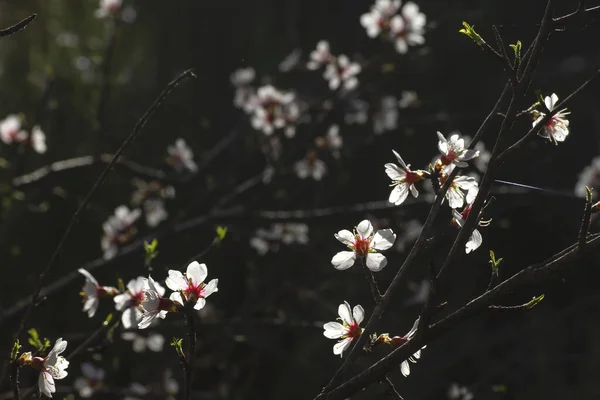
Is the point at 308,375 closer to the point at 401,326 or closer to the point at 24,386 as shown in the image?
the point at 401,326

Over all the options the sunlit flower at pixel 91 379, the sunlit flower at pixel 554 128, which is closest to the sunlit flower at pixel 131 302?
the sunlit flower at pixel 554 128

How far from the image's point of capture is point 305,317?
4156 millimetres

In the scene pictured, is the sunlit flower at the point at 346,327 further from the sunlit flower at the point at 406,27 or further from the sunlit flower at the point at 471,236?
the sunlit flower at the point at 406,27

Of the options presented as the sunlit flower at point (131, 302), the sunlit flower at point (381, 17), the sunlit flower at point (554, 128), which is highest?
the sunlit flower at point (554, 128)

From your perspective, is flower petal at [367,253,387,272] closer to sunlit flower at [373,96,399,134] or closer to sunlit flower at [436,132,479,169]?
sunlit flower at [436,132,479,169]

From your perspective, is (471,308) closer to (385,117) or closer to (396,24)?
(396,24)

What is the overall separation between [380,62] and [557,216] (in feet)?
7.00

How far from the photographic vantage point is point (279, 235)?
3592mm

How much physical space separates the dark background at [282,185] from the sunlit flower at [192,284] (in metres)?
1.53

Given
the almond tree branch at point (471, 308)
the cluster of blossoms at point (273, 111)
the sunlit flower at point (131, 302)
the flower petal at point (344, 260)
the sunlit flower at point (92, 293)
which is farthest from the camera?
the cluster of blossoms at point (273, 111)

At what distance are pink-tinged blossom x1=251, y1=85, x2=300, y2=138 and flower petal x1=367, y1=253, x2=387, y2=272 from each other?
195 centimetres

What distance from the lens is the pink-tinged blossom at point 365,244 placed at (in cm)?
138

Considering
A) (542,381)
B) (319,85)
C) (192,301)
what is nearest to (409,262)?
(192,301)

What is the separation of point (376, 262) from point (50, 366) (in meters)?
0.75
